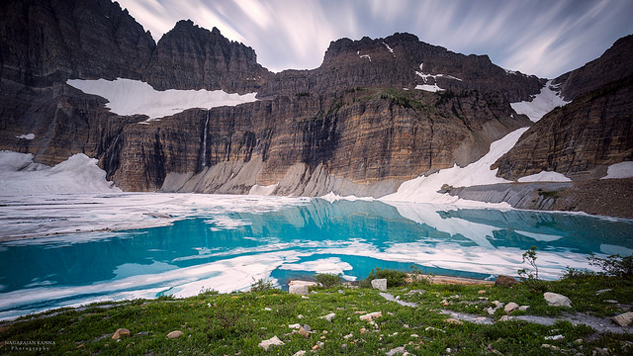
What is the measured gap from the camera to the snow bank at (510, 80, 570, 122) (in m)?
123

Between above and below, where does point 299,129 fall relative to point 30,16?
below

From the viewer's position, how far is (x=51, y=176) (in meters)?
94.9

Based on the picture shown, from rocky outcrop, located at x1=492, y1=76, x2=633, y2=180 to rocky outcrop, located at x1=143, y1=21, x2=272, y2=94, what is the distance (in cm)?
16002

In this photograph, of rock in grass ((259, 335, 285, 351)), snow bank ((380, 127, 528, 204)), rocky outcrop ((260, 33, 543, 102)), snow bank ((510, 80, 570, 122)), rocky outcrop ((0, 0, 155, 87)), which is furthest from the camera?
rocky outcrop ((260, 33, 543, 102))

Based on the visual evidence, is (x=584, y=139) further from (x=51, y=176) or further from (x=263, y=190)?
(x=51, y=176)

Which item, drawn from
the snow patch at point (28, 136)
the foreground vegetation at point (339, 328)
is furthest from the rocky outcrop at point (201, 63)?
the foreground vegetation at point (339, 328)

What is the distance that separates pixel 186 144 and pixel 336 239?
4632 inches

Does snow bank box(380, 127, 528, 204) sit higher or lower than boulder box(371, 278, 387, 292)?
higher

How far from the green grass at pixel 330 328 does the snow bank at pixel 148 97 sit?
488 feet

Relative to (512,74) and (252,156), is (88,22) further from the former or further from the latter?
(512,74)

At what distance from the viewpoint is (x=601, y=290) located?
26.8 feet

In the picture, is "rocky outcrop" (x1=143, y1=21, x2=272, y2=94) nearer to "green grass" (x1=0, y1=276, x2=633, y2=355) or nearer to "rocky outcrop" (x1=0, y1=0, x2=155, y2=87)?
"rocky outcrop" (x1=0, y1=0, x2=155, y2=87)

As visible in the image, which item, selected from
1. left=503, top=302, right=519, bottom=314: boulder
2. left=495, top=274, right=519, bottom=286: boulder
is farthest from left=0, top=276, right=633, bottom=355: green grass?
left=495, top=274, right=519, bottom=286: boulder

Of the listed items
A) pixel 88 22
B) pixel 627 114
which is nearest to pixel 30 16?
pixel 88 22
